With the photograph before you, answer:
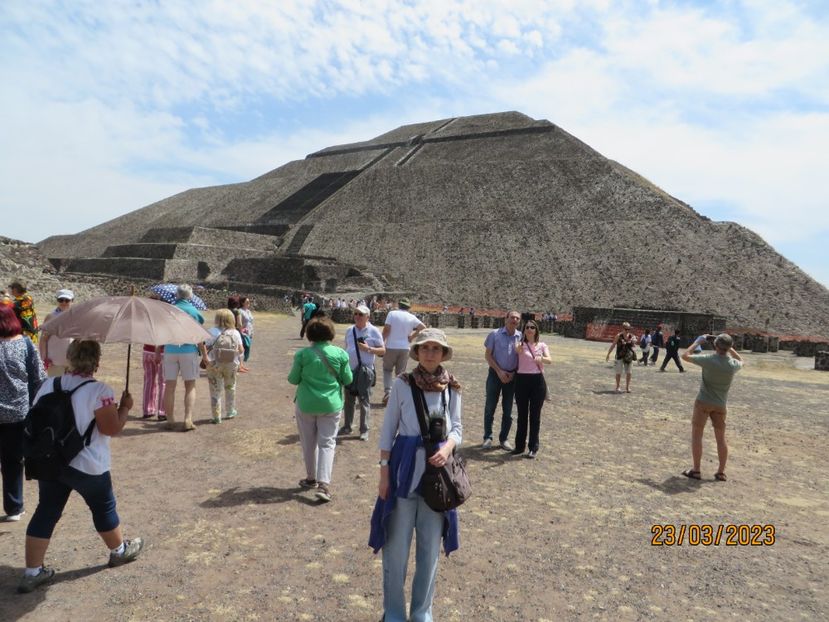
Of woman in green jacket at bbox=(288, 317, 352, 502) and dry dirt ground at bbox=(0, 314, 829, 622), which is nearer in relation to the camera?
dry dirt ground at bbox=(0, 314, 829, 622)

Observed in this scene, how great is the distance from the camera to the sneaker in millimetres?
5031

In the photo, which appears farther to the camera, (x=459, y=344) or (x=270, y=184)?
(x=270, y=184)

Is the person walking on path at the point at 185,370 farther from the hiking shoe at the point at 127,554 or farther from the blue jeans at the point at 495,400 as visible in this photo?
the blue jeans at the point at 495,400

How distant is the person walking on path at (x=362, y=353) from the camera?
274 inches

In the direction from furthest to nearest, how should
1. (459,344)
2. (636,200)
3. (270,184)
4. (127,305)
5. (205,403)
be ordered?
(270,184)
(636,200)
(459,344)
(205,403)
(127,305)

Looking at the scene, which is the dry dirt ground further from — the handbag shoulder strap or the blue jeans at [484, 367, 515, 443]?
the handbag shoulder strap

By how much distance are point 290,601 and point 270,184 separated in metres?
80.2

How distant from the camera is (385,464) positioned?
10.1 feet

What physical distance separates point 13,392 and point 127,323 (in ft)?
2.95

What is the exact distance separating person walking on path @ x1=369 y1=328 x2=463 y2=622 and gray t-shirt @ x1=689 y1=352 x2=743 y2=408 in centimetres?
415

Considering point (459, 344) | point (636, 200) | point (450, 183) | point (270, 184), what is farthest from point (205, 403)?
point (270, 184)

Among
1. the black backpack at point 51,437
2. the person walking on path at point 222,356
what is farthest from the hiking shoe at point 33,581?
the person walking on path at point 222,356

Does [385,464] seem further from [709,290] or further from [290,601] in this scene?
[709,290]

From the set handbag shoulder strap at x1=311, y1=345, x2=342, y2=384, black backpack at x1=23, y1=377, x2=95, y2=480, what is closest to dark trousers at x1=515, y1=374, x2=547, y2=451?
handbag shoulder strap at x1=311, y1=345, x2=342, y2=384
